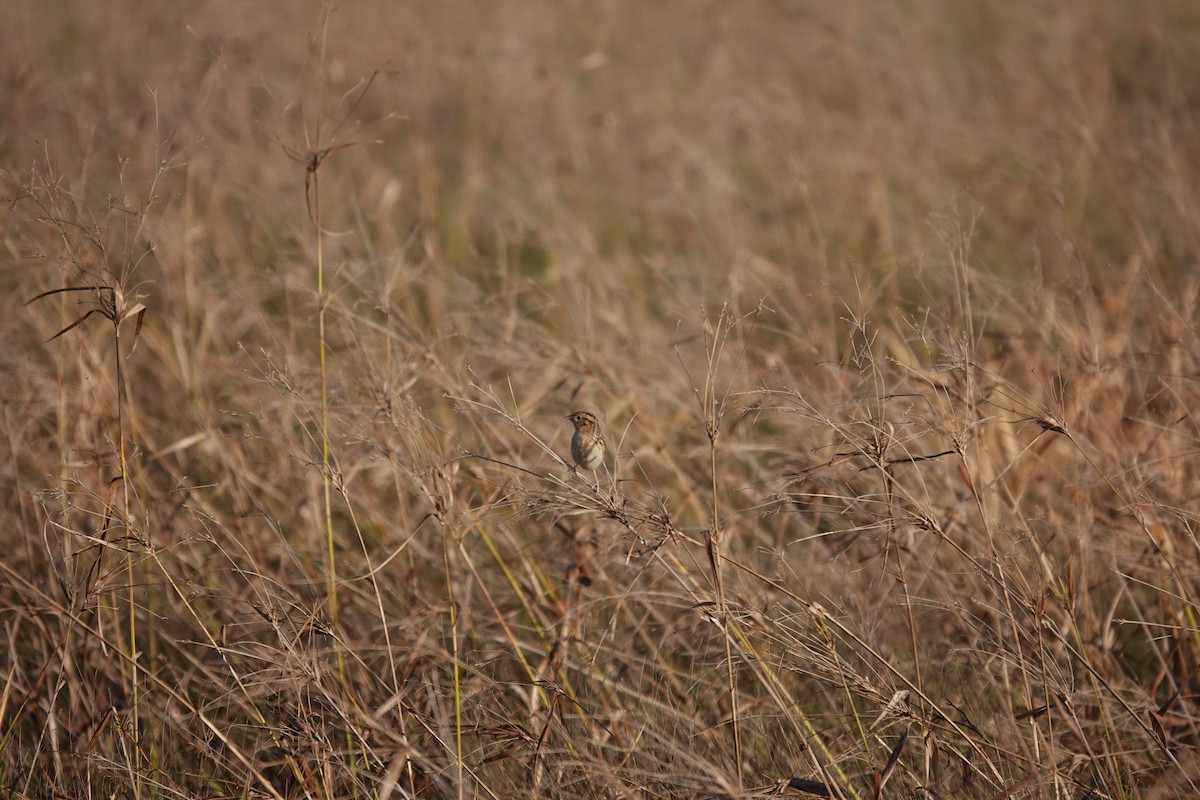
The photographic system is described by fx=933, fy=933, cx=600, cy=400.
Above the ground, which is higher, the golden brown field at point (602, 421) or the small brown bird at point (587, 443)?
the small brown bird at point (587, 443)

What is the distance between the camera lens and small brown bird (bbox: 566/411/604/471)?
7.47 feet

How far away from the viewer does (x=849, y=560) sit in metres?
2.62

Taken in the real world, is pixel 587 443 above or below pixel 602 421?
above

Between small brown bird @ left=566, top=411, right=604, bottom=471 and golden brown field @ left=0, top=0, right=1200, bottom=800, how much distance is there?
0.15 metres

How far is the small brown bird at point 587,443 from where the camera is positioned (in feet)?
7.47

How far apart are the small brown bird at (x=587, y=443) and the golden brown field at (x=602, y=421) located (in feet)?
0.49

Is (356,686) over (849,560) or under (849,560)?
under

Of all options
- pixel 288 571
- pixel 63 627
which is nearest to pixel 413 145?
pixel 288 571

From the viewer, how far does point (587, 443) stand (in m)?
2.29

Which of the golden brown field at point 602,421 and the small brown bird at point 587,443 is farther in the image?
the small brown bird at point 587,443

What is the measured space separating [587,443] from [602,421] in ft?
0.96

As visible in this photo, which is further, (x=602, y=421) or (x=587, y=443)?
(x=602, y=421)

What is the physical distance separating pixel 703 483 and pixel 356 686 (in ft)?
4.14

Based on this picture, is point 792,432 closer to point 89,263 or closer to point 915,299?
point 915,299
